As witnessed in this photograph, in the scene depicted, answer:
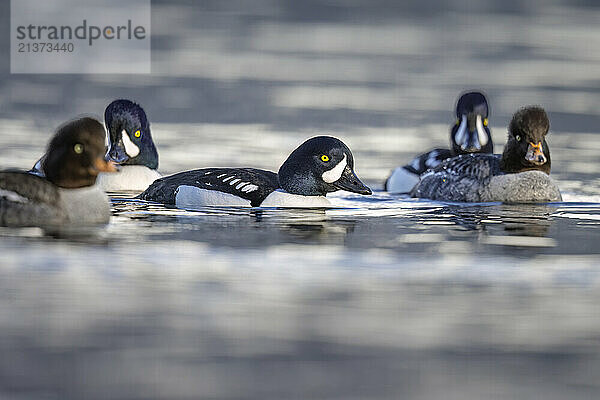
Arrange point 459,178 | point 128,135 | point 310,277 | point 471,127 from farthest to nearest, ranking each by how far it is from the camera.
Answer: point 471,127
point 128,135
point 459,178
point 310,277

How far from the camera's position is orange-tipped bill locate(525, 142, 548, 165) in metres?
12.9

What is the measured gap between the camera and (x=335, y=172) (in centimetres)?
1184

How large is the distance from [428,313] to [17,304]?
2.32 meters

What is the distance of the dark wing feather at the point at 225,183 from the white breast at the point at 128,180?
1744mm

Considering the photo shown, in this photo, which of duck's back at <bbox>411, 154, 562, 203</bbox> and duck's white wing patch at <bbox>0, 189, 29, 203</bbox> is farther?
duck's back at <bbox>411, 154, 562, 203</bbox>

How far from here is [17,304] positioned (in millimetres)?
6953

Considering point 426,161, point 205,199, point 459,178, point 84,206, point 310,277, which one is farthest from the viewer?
point 426,161

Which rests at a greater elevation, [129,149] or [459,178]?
[129,149]

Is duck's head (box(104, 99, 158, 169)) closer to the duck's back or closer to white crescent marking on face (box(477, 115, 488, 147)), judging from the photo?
the duck's back

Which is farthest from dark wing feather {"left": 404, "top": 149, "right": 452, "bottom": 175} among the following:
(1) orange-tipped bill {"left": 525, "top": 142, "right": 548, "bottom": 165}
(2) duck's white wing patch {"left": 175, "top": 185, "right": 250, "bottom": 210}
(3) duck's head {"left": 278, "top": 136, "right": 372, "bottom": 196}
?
(2) duck's white wing patch {"left": 175, "top": 185, "right": 250, "bottom": 210}

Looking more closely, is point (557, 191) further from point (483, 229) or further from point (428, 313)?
point (428, 313)

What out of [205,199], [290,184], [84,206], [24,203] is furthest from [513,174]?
[24,203]

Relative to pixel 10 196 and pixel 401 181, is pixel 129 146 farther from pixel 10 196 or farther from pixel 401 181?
pixel 10 196

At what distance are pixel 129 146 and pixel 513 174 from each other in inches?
179
